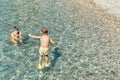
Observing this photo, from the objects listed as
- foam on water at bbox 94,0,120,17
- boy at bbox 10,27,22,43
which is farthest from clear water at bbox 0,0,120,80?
foam on water at bbox 94,0,120,17

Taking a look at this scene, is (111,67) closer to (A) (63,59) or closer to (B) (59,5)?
(A) (63,59)

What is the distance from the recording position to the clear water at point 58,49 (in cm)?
1756

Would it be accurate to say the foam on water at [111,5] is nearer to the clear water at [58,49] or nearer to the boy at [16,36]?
the clear water at [58,49]

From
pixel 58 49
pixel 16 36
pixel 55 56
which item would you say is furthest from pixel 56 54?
pixel 16 36

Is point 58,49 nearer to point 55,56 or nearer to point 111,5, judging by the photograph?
point 55,56

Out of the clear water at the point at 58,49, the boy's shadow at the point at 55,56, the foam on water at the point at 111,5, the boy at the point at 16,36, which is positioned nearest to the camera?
the clear water at the point at 58,49

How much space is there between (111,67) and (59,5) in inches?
581

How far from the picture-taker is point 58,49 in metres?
20.8

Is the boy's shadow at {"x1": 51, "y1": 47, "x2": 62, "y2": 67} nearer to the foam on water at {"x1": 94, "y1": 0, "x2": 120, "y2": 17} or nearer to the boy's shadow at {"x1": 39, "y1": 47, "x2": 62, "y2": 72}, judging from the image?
the boy's shadow at {"x1": 39, "y1": 47, "x2": 62, "y2": 72}

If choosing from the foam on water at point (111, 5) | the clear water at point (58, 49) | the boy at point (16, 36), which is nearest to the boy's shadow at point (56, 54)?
the clear water at point (58, 49)

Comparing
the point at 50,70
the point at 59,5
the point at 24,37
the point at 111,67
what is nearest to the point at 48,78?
the point at 50,70

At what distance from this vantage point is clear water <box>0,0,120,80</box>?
17.6 m

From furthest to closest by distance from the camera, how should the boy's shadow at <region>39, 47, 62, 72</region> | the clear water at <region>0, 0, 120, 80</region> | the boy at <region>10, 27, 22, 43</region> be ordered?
the boy at <region>10, 27, 22, 43</region> < the boy's shadow at <region>39, 47, 62, 72</region> < the clear water at <region>0, 0, 120, 80</region>

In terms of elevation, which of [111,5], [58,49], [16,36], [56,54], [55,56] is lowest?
[55,56]
